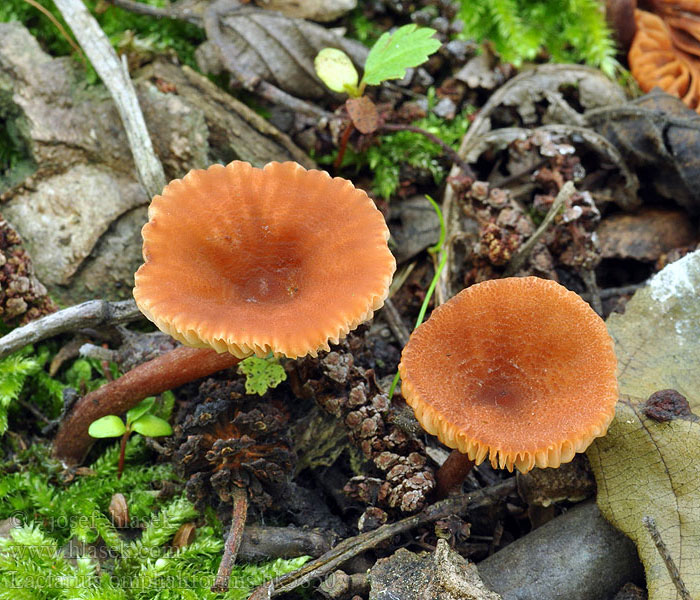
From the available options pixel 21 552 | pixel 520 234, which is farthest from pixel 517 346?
pixel 21 552

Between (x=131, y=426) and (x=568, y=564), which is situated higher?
(x=131, y=426)

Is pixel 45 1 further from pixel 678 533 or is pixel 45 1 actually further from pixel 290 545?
pixel 678 533

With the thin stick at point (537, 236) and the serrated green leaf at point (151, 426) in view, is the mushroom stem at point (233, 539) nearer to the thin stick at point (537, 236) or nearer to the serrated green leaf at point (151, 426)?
the serrated green leaf at point (151, 426)

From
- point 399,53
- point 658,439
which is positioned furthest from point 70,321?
point 658,439

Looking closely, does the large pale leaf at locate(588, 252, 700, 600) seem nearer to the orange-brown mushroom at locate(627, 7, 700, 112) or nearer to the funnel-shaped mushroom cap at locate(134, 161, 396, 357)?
the funnel-shaped mushroom cap at locate(134, 161, 396, 357)

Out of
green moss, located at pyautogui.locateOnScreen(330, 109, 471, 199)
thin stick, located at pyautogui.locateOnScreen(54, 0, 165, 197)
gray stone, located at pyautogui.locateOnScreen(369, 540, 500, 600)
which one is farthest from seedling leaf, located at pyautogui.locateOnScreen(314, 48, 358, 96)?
gray stone, located at pyautogui.locateOnScreen(369, 540, 500, 600)

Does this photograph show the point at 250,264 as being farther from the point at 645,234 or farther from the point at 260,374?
the point at 645,234
